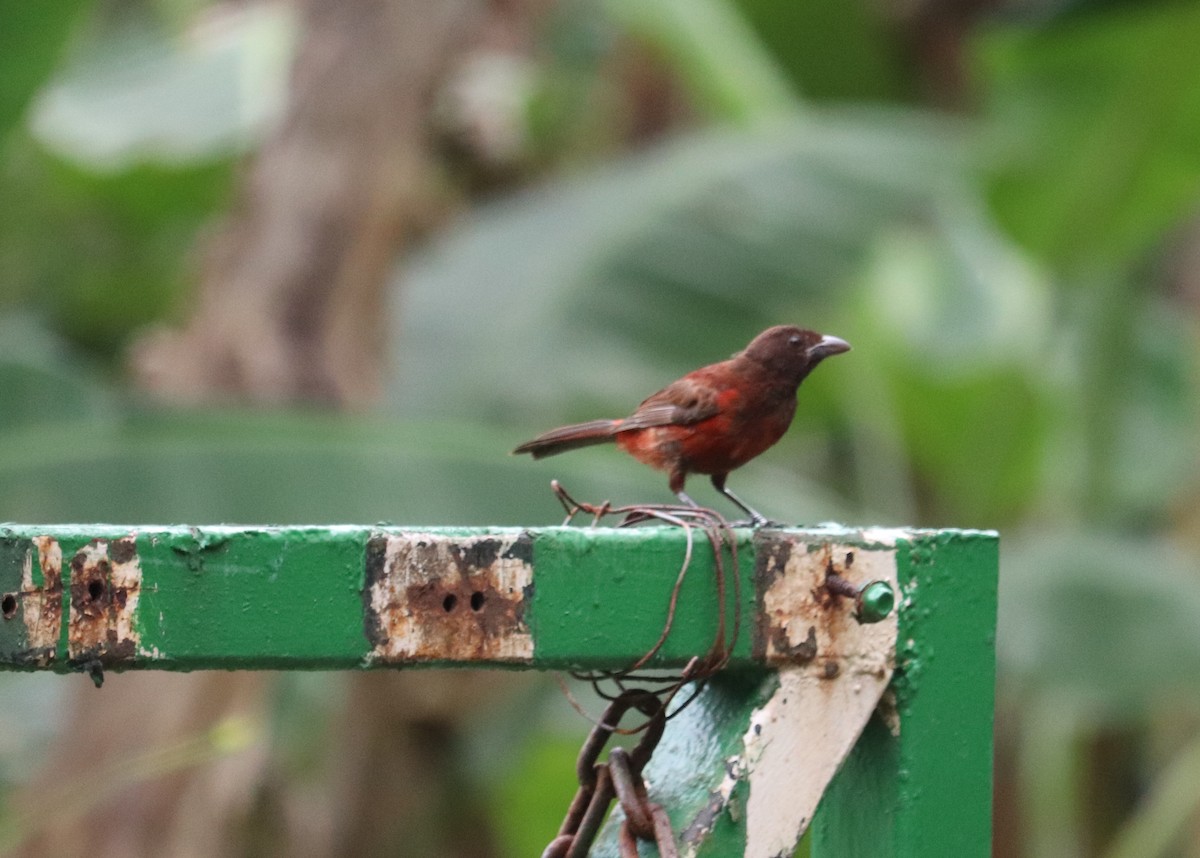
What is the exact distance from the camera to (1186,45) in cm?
590

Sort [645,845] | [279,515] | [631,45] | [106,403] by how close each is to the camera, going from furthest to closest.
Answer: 1. [631,45]
2. [106,403]
3. [279,515]
4. [645,845]

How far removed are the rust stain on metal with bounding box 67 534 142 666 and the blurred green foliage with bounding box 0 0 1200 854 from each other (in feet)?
10.5

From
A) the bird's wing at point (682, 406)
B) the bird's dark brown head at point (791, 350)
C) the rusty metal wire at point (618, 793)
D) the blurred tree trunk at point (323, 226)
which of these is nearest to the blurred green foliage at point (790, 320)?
the blurred tree trunk at point (323, 226)

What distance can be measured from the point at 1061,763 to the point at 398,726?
3089mm

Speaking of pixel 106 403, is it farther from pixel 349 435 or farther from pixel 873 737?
pixel 873 737

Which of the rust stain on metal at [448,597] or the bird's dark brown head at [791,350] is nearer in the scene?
the rust stain on metal at [448,597]

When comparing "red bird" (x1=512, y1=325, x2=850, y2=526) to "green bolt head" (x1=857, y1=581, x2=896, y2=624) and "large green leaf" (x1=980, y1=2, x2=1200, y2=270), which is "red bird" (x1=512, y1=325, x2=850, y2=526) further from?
"large green leaf" (x1=980, y1=2, x2=1200, y2=270)

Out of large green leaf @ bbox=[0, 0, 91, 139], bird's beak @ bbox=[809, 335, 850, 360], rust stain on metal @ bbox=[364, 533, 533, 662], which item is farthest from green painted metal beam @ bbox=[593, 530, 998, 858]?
large green leaf @ bbox=[0, 0, 91, 139]

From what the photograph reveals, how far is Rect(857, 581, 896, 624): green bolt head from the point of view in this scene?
170cm

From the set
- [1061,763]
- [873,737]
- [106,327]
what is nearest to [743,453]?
[873,737]

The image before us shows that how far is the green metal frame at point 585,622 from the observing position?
1.45 metres

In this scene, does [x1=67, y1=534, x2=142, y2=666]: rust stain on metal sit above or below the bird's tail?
below

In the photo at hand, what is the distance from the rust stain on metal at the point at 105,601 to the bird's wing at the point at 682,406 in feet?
5.47

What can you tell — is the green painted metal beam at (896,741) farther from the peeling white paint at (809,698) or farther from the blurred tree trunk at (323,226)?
the blurred tree trunk at (323,226)
